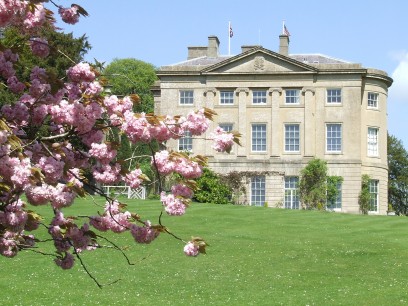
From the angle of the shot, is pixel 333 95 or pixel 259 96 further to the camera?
pixel 259 96

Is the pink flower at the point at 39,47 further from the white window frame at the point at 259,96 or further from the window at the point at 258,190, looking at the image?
the white window frame at the point at 259,96

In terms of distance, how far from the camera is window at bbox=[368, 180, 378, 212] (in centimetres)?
4616

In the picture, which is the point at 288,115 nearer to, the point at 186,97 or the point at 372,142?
the point at 372,142

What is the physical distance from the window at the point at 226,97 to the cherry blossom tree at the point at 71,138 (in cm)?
4008

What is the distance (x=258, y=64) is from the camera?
4659 cm

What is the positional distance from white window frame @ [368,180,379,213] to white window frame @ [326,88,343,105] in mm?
5433

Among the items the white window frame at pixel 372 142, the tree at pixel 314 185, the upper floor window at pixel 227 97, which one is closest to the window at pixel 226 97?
the upper floor window at pixel 227 97

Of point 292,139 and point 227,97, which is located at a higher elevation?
point 227,97

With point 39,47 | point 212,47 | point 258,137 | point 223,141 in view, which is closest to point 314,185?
point 258,137

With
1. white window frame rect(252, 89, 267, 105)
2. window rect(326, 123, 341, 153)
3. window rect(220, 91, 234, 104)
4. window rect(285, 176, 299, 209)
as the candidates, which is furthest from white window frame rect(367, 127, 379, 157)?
window rect(220, 91, 234, 104)

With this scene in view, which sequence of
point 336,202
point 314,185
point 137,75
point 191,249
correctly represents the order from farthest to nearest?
point 137,75, point 336,202, point 314,185, point 191,249

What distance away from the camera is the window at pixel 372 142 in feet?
153

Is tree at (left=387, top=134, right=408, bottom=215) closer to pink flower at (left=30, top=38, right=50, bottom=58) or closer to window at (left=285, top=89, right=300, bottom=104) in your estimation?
window at (left=285, top=89, right=300, bottom=104)

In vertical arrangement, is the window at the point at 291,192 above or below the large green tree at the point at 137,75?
below
